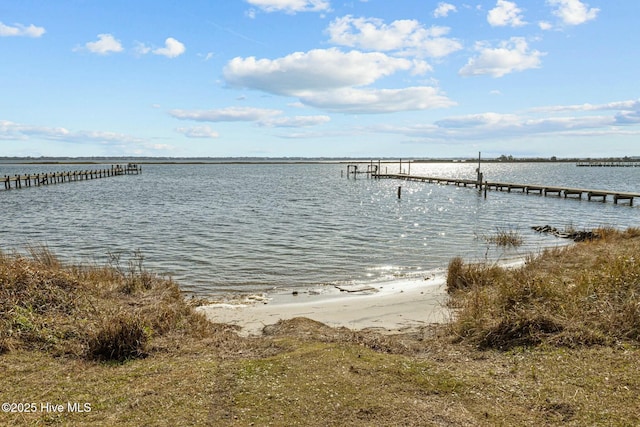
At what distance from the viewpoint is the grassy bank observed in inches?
186

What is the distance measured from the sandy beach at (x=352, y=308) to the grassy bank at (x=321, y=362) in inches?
43.9

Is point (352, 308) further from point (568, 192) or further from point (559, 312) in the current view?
point (568, 192)

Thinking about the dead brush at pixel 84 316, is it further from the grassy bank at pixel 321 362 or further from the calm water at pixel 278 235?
the calm water at pixel 278 235

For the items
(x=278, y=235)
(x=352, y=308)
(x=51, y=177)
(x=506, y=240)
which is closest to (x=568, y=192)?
(x=506, y=240)

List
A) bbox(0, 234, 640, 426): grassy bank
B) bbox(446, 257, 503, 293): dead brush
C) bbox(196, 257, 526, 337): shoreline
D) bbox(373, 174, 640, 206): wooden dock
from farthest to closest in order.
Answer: bbox(373, 174, 640, 206): wooden dock
bbox(446, 257, 503, 293): dead brush
bbox(196, 257, 526, 337): shoreline
bbox(0, 234, 640, 426): grassy bank

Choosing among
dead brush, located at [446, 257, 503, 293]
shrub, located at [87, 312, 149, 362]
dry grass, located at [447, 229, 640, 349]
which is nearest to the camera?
shrub, located at [87, 312, 149, 362]

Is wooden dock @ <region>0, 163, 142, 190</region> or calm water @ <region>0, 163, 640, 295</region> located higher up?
wooden dock @ <region>0, 163, 142, 190</region>

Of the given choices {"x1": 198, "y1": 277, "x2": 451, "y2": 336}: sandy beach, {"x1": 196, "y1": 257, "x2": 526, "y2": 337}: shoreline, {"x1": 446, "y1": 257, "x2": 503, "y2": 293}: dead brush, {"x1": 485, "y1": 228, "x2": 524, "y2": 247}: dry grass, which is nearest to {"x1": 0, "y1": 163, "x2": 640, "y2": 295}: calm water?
{"x1": 485, "y1": 228, "x2": 524, "y2": 247}: dry grass

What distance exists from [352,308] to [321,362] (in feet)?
17.6

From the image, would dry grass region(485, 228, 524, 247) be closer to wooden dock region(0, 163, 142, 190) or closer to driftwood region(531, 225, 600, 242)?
driftwood region(531, 225, 600, 242)

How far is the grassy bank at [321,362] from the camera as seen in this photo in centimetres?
473

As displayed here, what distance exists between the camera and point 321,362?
5949 millimetres

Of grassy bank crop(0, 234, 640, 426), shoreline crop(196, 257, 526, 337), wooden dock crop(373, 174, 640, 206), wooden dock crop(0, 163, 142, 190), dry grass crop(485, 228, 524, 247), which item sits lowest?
shoreline crop(196, 257, 526, 337)

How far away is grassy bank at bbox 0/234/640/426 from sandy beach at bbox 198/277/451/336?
43.9 inches
